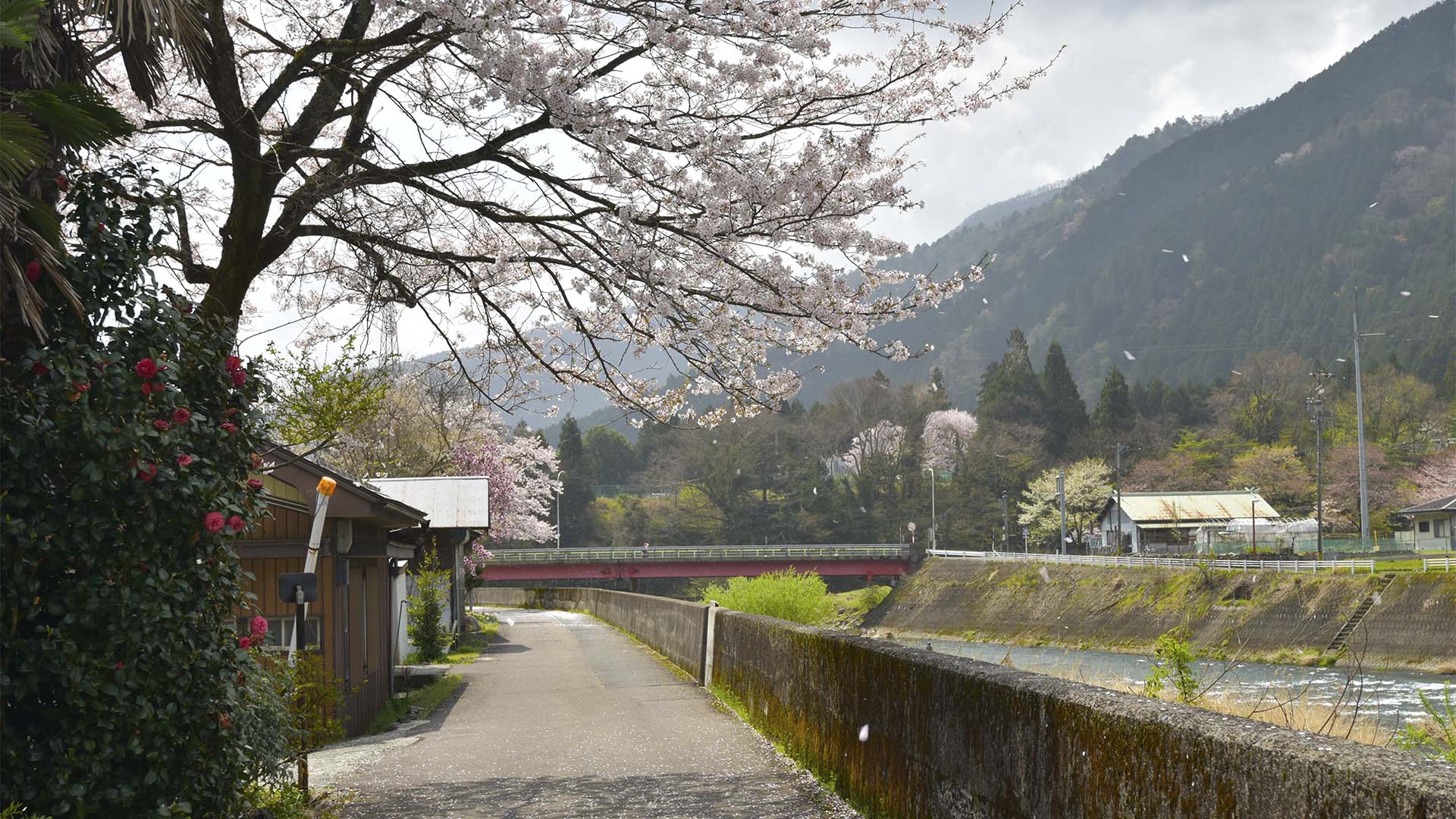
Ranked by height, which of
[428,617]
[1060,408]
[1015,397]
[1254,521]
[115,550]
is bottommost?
[428,617]

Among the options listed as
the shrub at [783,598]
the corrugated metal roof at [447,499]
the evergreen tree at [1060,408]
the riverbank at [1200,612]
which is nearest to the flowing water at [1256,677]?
the riverbank at [1200,612]

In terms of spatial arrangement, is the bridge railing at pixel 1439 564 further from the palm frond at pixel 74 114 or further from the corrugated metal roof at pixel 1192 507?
the palm frond at pixel 74 114

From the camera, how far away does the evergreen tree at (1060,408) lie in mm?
113562

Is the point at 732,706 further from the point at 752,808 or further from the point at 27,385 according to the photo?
the point at 27,385

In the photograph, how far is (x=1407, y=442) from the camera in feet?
283

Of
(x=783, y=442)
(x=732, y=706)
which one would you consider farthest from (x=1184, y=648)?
(x=783, y=442)

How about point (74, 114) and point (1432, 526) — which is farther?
point (1432, 526)

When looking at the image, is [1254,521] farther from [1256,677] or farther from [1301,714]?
[1301,714]

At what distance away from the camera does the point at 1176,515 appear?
8356 cm

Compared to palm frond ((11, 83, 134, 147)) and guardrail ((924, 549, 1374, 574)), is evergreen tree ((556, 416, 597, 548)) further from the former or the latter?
palm frond ((11, 83, 134, 147))

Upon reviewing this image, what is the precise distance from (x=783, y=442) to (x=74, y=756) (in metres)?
106

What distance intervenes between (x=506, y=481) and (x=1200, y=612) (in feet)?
88.7

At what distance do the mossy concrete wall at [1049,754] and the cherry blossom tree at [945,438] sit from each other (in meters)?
100

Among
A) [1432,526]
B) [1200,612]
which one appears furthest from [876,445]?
[1200,612]
